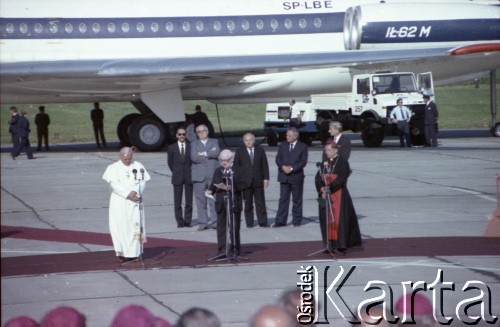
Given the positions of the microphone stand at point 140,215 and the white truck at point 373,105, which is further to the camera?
the white truck at point 373,105

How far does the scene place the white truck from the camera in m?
30.5

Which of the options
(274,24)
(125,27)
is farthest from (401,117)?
(125,27)

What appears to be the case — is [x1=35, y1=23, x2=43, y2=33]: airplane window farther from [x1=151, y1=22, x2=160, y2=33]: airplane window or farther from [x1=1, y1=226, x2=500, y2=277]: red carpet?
[x1=1, y1=226, x2=500, y2=277]: red carpet

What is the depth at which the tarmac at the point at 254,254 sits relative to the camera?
33.2 ft

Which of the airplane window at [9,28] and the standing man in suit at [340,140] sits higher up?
the airplane window at [9,28]

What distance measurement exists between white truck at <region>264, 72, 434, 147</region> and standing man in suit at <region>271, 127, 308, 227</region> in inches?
547

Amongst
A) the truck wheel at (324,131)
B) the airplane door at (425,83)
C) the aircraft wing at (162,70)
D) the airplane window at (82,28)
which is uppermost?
the airplane window at (82,28)

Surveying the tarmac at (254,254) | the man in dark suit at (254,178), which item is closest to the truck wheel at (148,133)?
the tarmac at (254,254)

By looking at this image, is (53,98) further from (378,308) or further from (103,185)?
(378,308)

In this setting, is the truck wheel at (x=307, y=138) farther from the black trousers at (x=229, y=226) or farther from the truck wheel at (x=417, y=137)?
the black trousers at (x=229, y=226)

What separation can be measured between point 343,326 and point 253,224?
7672 mm

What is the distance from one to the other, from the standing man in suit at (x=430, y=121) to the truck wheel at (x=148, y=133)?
26.7 ft

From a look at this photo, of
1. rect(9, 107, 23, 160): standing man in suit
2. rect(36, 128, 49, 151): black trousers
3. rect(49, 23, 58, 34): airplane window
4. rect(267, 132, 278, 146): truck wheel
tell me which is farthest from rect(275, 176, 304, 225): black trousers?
rect(36, 128, 49, 151): black trousers

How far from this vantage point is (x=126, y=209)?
12.8 meters
